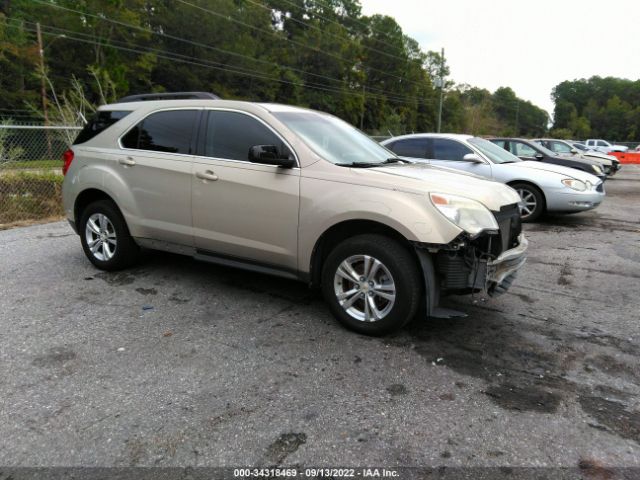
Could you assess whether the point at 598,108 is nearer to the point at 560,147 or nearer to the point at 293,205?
the point at 560,147

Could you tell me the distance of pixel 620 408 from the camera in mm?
2844

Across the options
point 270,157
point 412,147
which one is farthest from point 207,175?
point 412,147

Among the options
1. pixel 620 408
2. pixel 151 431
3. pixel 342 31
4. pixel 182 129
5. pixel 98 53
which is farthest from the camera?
pixel 342 31

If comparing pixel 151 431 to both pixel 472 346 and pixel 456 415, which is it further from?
pixel 472 346

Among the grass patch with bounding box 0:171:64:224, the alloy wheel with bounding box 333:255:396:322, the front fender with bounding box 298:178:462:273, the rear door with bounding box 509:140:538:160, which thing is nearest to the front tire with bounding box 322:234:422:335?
the alloy wheel with bounding box 333:255:396:322

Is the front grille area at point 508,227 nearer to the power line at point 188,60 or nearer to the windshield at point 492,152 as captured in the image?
the windshield at point 492,152

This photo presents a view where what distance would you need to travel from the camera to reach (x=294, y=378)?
315 centimetres

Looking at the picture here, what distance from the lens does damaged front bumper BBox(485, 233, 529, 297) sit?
361cm

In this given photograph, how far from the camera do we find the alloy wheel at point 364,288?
11.9ft

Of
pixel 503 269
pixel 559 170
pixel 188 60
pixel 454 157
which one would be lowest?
pixel 503 269

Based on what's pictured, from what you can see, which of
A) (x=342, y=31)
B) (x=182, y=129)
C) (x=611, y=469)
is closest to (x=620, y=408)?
(x=611, y=469)

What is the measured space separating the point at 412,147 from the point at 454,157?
0.82 meters

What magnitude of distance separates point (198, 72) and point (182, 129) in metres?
48.9

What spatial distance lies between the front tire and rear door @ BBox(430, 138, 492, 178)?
5.51 metres
